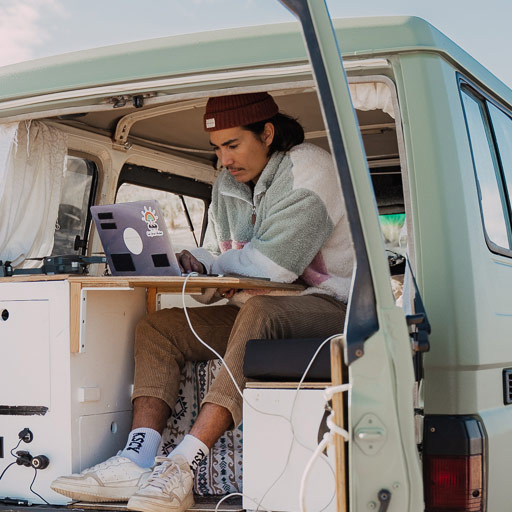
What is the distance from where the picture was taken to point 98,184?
475 centimetres

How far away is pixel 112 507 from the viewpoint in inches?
116

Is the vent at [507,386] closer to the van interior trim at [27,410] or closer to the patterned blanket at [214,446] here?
the patterned blanket at [214,446]

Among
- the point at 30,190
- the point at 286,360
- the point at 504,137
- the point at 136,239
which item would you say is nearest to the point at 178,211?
the point at 30,190

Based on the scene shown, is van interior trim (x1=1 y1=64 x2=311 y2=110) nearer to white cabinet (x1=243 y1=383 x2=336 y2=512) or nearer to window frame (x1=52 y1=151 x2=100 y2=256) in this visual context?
white cabinet (x1=243 y1=383 x2=336 y2=512)

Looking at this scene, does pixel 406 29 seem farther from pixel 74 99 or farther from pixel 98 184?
pixel 98 184

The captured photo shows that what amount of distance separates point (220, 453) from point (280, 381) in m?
0.66

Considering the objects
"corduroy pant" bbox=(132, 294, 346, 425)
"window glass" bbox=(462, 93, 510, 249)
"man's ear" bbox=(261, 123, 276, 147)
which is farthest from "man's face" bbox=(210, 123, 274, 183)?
"window glass" bbox=(462, 93, 510, 249)

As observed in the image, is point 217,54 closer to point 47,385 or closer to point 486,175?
point 486,175

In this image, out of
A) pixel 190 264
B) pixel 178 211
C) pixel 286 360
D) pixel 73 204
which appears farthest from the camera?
pixel 178 211

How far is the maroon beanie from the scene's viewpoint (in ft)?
12.6

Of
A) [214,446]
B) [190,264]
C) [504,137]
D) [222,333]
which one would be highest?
[504,137]

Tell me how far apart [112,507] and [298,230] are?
1.30 meters

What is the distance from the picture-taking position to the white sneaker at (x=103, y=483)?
9.82 ft

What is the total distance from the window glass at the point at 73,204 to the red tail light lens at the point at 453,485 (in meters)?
2.67
